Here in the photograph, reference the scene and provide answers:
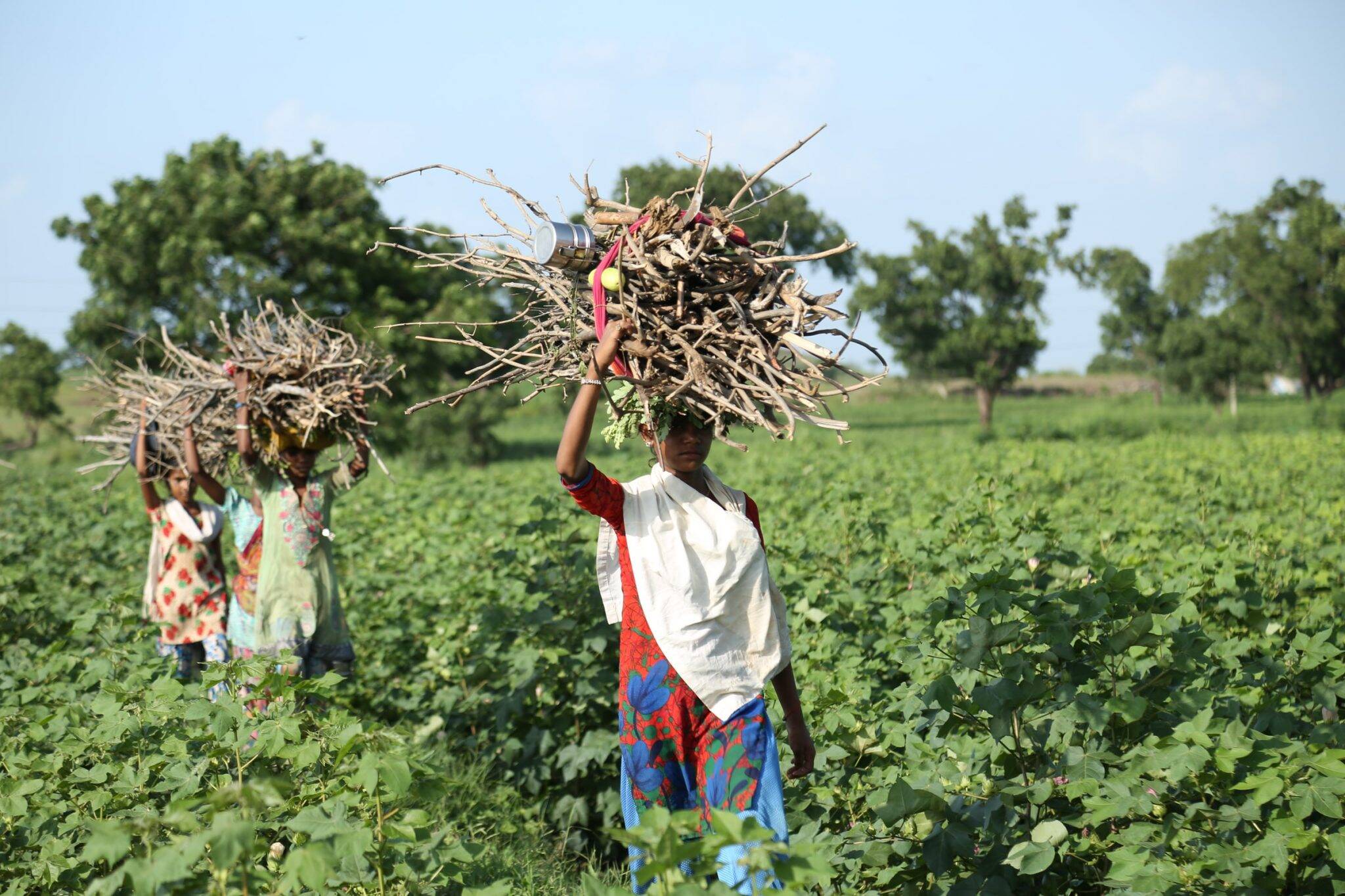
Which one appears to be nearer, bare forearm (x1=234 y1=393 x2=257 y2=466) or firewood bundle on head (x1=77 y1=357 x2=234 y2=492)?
bare forearm (x1=234 y1=393 x2=257 y2=466)

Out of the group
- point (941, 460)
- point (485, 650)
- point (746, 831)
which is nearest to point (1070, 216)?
point (941, 460)

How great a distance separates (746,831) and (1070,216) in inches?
1645

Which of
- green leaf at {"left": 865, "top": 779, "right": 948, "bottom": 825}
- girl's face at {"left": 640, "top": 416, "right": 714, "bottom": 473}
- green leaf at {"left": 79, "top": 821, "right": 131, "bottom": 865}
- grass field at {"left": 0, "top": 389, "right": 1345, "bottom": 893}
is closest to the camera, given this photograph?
green leaf at {"left": 79, "top": 821, "right": 131, "bottom": 865}

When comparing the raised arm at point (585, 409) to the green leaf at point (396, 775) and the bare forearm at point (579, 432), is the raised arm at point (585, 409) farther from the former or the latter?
the green leaf at point (396, 775)

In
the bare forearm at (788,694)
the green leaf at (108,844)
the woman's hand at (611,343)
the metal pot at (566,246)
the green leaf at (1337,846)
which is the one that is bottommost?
the green leaf at (1337,846)

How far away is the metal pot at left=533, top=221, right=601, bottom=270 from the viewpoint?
9.39ft

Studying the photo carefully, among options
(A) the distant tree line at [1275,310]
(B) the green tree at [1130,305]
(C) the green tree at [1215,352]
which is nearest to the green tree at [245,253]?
(A) the distant tree line at [1275,310]

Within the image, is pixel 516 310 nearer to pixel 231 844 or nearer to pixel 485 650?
pixel 231 844

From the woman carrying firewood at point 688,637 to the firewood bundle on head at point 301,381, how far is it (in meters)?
2.11

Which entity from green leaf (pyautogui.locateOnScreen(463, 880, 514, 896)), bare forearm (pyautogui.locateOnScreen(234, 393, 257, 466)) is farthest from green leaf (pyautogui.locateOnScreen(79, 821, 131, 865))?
bare forearm (pyautogui.locateOnScreen(234, 393, 257, 466))

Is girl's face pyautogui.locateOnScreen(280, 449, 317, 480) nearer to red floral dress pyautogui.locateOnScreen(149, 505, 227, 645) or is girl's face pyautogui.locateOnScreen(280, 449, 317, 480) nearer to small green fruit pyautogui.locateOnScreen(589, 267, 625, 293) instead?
red floral dress pyautogui.locateOnScreen(149, 505, 227, 645)

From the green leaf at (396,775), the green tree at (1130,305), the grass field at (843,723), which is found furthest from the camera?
the green tree at (1130,305)

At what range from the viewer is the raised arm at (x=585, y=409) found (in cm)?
269

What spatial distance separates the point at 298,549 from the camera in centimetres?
479
